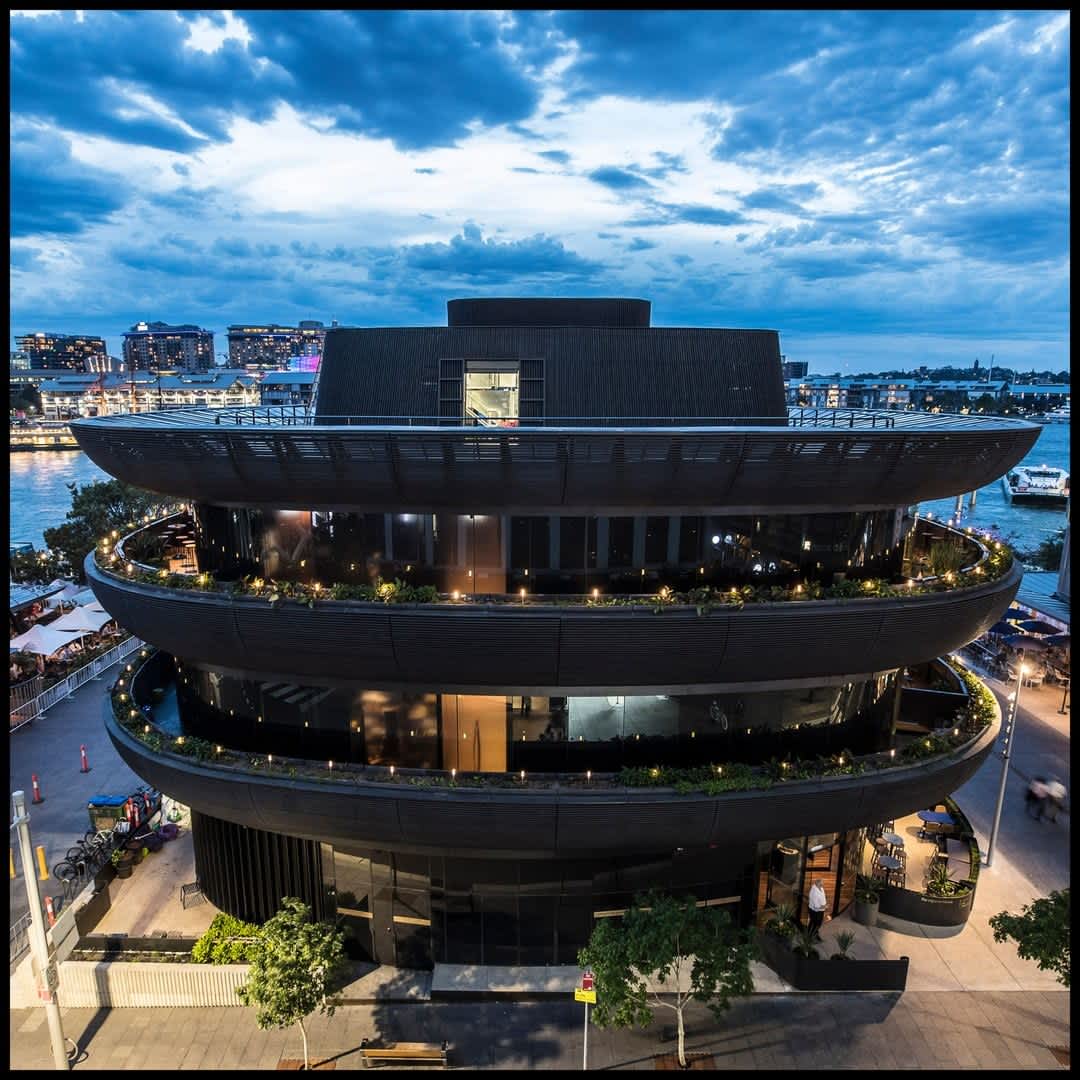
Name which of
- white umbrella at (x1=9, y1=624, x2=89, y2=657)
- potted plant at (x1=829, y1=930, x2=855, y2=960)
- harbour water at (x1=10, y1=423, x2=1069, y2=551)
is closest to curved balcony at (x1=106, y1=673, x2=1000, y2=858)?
potted plant at (x1=829, y1=930, x2=855, y2=960)

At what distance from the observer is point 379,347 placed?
2439 centimetres

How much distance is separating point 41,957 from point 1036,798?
114ft

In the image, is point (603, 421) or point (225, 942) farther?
point (603, 421)

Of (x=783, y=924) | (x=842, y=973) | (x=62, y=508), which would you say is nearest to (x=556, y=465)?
(x=783, y=924)

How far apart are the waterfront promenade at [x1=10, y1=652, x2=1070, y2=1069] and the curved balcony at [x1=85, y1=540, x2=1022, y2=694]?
29.9 ft

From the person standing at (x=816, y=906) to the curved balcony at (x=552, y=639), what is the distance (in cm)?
751

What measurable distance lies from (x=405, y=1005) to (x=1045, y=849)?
24.1 metres

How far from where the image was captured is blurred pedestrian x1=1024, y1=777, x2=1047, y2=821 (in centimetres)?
3016

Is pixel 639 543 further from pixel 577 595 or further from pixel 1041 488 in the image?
pixel 1041 488

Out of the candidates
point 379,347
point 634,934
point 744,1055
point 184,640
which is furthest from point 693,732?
point 379,347

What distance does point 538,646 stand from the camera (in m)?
17.9

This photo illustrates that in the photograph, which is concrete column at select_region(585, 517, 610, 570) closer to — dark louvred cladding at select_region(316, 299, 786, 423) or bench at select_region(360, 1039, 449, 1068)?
dark louvred cladding at select_region(316, 299, 786, 423)

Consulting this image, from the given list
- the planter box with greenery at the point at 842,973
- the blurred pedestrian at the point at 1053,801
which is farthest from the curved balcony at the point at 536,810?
the blurred pedestrian at the point at 1053,801

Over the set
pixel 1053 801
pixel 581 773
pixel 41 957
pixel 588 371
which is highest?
pixel 588 371
